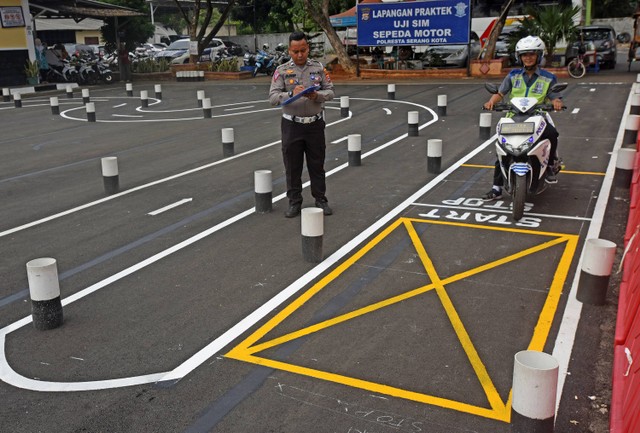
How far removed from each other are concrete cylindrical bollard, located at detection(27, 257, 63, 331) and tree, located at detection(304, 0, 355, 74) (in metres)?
25.7

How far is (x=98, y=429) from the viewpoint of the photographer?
4.29 metres

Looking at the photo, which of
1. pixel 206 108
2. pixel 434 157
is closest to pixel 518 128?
pixel 434 157

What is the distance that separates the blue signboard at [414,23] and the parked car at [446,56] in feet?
7.00

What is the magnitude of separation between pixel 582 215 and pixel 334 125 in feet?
29.8

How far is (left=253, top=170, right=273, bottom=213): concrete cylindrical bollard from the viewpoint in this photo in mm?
9023

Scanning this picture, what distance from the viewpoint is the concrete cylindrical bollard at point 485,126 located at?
14.1m

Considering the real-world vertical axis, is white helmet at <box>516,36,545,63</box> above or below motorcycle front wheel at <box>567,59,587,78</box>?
above

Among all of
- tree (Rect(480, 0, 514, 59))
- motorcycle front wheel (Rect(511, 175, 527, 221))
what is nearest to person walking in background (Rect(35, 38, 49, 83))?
tree (Rect(480, 0, 514, 59))

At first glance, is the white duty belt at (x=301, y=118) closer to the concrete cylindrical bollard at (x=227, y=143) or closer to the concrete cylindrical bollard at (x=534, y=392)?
the concrete cylindrical bollard at (x=227, y=143)

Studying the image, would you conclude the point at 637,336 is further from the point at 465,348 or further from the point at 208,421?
the point at 208,421

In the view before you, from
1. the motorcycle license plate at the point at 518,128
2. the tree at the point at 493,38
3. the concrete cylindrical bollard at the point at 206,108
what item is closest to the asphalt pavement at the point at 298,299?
the motorcycle license plate at the point at 518,128

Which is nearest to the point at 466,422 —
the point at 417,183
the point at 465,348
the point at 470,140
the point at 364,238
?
the point at 465,348

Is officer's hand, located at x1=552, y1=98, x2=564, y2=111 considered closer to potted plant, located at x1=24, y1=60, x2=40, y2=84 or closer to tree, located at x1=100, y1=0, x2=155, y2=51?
potted plant, located at x1=24, y1=60, x2=40, y2=84

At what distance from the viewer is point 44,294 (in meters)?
5.69
